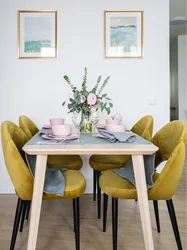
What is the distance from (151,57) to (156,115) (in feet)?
2.19

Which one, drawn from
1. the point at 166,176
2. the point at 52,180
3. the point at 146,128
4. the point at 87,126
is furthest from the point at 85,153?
the point at 146,128

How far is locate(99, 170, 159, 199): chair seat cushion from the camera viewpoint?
1.38 meters

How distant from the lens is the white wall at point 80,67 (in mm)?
2537

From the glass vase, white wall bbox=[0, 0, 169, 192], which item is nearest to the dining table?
the glass vase

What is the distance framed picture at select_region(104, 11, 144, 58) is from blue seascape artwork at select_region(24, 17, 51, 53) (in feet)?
2.15

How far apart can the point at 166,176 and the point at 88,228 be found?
89 centimetres

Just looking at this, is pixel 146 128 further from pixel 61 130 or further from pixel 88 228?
pixel 88 228

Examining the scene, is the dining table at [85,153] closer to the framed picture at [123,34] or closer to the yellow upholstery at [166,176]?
the yellow upholstery at [166,176]

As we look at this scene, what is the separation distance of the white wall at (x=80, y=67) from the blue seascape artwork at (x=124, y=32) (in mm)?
122

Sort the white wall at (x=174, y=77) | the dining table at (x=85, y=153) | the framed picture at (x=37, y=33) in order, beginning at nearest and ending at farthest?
the dining table at (x=85, y=153)
the framed picture at (x=37, y=33)
the white wall at (x=174, y=77)

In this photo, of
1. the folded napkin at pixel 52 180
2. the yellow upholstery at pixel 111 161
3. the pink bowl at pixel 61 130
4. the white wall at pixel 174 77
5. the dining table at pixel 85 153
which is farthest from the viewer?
the white wall at pixel 174 77

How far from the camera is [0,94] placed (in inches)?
101

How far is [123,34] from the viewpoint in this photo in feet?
8.39

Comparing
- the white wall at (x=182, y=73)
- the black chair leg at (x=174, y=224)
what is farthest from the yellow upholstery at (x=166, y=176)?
the white wall at (x=182, y=73)
